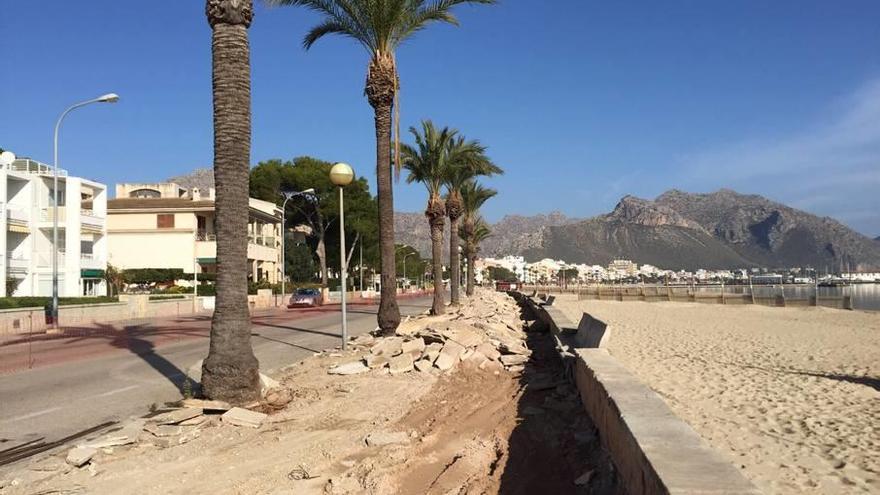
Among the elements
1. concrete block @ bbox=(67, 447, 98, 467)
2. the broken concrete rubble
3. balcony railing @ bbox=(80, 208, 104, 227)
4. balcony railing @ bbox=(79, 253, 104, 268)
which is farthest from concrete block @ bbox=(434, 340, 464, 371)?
balcony railing @ bbox=(80, 208, 104, 227)

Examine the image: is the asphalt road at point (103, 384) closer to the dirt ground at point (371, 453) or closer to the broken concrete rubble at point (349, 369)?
the dirt ground at point (371, 453)

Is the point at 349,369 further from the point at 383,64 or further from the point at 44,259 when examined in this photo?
the point at 44,259

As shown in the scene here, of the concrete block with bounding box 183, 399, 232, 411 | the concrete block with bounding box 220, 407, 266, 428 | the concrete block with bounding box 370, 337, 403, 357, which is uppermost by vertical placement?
the concrete block with bounding box 370, 337, 403, 357

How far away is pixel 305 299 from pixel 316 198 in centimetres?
1948

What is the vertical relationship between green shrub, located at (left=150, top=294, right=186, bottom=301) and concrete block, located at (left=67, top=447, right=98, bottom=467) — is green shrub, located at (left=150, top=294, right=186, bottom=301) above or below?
above

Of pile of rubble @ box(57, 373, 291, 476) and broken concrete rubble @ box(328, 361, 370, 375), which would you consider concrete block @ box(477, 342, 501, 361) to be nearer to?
broken concrete rubble @ box(328, 361, 370, 375)

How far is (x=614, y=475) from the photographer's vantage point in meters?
4.82

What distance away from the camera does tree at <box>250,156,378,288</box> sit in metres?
65.1

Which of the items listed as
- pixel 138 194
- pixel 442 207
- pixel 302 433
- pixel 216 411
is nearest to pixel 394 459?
pixel 302 433

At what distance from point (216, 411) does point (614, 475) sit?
517 cm

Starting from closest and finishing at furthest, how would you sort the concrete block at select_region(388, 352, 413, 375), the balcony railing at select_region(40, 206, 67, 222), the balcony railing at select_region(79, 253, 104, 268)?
1. the concrete block at select_region(388, 352, 413, 375)
2. the balcony railing at select_region(40, 206, 67, 222)
3. the balcony railing at select_region(79, 253, 104, 268)

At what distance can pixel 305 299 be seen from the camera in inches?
1884

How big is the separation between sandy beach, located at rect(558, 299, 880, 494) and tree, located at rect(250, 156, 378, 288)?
161 ft

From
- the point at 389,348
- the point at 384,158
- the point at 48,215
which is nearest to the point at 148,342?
the point at 384,158
